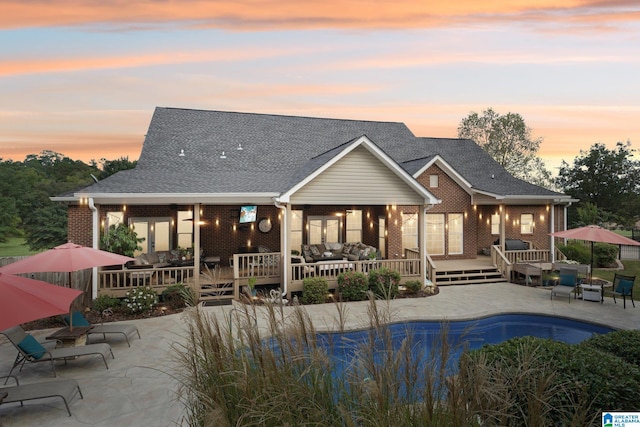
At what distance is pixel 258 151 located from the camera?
62.3ft

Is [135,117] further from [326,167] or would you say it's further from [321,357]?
[321,357]

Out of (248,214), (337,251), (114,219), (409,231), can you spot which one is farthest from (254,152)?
(409,231)

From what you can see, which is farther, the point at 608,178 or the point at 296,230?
the point at 608,178

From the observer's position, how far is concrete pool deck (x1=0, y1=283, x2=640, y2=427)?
566cm

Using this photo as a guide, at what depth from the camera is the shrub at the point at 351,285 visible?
13281 millimetres

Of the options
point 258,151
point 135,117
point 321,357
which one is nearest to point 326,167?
point 258,151

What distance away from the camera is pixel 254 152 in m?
18.9

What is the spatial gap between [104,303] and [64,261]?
3.66m

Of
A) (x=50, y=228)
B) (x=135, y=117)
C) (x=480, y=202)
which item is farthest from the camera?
(x=50, y=228)

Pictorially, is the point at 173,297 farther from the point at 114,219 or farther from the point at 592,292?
the point at 592,292

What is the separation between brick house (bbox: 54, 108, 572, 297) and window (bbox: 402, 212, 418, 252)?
0.05 m

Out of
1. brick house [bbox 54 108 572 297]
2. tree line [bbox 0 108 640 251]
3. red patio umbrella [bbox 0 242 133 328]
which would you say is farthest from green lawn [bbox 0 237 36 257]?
red patio umbrella [bbox 0 242 133 328]

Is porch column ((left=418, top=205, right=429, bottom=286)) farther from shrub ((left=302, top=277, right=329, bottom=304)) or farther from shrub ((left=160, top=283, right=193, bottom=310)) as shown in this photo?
shrub ((left=160, top=283, right=193, bottom=310))

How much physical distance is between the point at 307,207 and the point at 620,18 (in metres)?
12.5
